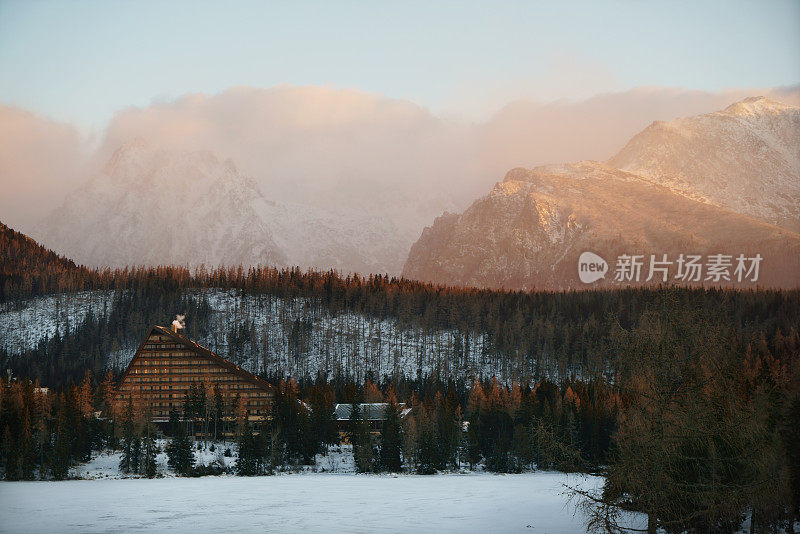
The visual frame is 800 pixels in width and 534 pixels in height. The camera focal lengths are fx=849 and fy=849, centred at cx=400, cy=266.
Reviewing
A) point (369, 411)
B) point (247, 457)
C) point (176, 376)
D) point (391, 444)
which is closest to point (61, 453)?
point (247, 457)

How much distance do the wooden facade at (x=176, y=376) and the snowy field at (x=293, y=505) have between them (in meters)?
42.7

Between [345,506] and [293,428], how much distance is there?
42025 millimetres

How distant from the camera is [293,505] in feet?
232

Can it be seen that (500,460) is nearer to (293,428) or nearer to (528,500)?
(293,428)

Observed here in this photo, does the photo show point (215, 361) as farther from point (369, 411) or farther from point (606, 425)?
point (606, 425)

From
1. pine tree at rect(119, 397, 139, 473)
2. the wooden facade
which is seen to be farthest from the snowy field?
the wooden facade

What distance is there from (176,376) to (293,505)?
81293 millimetres

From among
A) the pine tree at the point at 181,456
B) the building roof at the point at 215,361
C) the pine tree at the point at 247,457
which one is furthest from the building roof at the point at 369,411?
the pine tree at the point at 181,456

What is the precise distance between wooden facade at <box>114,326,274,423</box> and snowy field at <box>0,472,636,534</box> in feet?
140

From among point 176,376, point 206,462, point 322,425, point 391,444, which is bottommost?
point 206,462

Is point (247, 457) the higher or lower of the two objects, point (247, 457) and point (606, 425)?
the lower

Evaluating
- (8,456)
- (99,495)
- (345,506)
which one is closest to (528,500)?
(345,506)

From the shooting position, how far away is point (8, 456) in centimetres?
9612

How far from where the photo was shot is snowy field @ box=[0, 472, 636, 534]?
5778 cm
